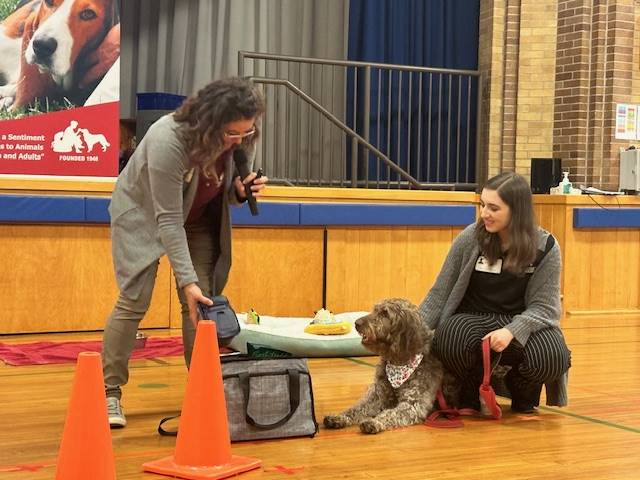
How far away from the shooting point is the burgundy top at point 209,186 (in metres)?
3.57

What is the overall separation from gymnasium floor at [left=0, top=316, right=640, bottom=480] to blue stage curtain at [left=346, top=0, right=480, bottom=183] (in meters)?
4.94

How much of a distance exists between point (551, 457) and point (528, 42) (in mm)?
6550

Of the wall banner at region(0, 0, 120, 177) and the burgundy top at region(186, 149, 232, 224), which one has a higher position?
the wall banner at region(0, 0, 120, 177)

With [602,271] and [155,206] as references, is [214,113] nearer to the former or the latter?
[155,206]

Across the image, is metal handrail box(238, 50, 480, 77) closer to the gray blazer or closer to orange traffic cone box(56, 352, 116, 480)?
the gray blazer

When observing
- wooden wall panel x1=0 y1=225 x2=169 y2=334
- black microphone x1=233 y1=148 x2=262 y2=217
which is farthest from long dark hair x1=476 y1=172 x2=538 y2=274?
wooden wall panel x1=0 y1=225 x2=169 y2=334

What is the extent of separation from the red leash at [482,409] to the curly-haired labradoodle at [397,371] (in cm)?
4

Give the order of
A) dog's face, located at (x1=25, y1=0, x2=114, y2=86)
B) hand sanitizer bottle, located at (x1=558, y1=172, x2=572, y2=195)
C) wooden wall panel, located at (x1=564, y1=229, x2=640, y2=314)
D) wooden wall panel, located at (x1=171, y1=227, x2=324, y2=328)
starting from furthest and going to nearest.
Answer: hand sanitizer bottle, located at (x1=558, y1=172, x2=572, y2=195) → wooden wall panel, located at (x1=564, y1=229, x2=640, y2=314) → wooden wall panel, located at (x1=171, y1=227, x2=324, y2=328) → dog's face, located at (x1=25, y1=0, x2=114, y2=86)

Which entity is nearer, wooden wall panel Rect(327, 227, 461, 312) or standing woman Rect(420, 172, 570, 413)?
standing woman Rect(420, 172, 570, 413)

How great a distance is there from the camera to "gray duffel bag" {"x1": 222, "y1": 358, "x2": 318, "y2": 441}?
11.0 feet

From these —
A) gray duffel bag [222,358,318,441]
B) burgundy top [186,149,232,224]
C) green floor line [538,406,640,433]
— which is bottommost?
green floor line [538,406,640,433]

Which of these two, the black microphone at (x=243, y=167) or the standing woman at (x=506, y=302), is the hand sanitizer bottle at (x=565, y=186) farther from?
the black microphone at (x=243, y=167)

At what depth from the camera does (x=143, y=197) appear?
11.6 ft

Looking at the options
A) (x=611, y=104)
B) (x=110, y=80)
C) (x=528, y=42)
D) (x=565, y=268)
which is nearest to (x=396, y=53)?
(x=528, y=42)
